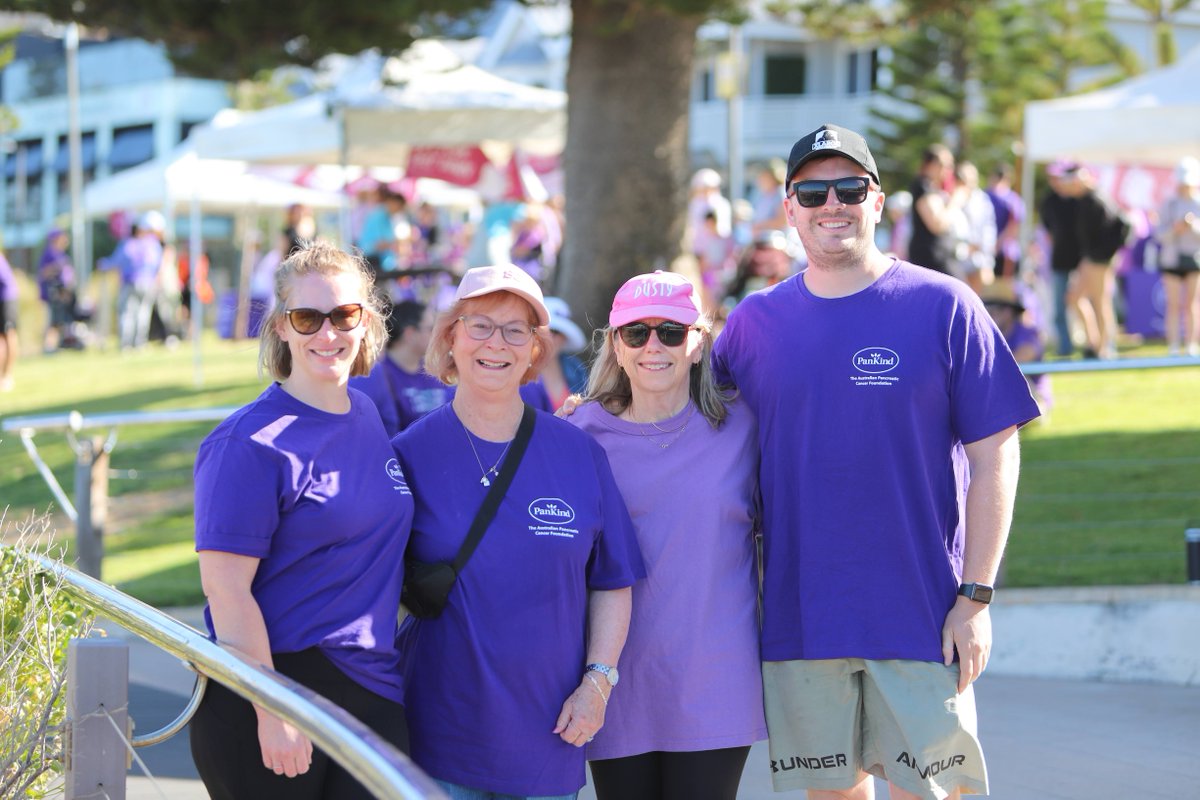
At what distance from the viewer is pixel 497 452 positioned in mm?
3723

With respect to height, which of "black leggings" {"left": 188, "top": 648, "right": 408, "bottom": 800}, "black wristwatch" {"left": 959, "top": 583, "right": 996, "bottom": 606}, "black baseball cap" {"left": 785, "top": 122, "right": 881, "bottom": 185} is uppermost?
"black baseball cap" {"left": 785, "top": 122, "right": 881, "bottom": 185}

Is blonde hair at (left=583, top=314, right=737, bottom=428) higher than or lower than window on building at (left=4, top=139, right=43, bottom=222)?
lower

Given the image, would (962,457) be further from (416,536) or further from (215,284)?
(215,284)

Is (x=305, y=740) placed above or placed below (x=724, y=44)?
below

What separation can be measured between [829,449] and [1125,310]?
53.1 feet

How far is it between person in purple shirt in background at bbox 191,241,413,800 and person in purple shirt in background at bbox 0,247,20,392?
14.0 m

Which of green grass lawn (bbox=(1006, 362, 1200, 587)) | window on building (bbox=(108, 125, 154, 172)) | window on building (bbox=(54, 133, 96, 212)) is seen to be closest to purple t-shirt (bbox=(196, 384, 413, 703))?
green grass lawn (bbox=(1006, 362, 1200, 587))

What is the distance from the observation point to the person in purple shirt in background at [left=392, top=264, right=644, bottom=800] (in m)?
3.59

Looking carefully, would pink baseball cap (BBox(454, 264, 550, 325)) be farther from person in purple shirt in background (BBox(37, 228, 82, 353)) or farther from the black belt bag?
person in purple shirt in background (BBox(37, 228, 82, 353))

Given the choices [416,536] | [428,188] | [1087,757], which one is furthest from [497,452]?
[428,188]

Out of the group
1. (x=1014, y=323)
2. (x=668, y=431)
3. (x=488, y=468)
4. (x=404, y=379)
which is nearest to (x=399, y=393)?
(x=404, y=379)

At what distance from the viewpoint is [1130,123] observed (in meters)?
15.0

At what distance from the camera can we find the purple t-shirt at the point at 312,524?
3.32 metres

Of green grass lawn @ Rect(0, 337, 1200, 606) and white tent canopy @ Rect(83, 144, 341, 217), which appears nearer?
green grass lawn @ Rect(0, 337, 1200, 606)
